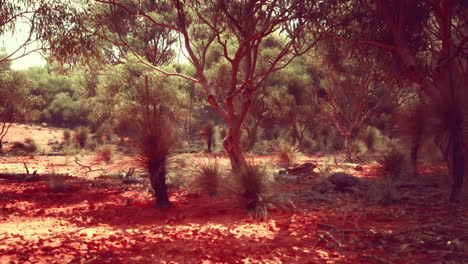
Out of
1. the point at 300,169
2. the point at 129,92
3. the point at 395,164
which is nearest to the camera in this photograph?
the point at 395,164

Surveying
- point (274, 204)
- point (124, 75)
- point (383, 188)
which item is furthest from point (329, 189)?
point (124, 75)

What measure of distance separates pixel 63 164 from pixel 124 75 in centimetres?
479

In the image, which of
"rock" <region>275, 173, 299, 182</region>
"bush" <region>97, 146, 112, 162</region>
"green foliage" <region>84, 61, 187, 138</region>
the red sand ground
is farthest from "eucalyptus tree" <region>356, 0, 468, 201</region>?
"bush" <region>97, 146, 112, 162</region>

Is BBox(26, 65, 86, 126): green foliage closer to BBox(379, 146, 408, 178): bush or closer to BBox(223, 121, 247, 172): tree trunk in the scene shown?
BBox(223, 121, 247, 172): tree trunk

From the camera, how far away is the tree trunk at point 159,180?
5370 mm

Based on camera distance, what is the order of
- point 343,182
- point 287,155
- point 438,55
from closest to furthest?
1. point 343,182
2. point 438,55
3. point 287,155

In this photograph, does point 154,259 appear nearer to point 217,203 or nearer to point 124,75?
point 217,203

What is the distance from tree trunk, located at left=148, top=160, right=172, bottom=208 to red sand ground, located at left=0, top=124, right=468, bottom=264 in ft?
0.55

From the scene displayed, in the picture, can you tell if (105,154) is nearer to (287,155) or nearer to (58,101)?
(287,155)

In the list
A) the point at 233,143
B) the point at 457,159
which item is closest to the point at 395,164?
the point at 457,159

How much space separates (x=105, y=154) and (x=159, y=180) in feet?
24.5

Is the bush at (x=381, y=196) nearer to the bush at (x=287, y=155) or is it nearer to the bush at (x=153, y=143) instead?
the bush at (x=153, y=143)

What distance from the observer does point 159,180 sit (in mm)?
5457

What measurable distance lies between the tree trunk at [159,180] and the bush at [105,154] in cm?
722
